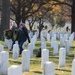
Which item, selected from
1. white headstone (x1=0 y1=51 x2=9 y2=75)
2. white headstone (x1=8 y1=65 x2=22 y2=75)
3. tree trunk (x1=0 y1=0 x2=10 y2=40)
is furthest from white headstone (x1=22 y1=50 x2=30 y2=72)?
tree trunk (x1=0 y1=0 x2=10 y2=40)

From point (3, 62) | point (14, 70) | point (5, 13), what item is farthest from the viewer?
point (5, 13)

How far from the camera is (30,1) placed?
1528 inches

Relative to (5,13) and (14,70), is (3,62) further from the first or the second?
(5,13)

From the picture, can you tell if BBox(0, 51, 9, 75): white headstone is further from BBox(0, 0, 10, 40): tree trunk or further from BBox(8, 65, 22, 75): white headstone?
BBox(0, 0, 10, 40): tree trunk

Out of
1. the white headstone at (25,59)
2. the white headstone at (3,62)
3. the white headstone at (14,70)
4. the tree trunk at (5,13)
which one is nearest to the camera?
the white headstone at (14,70)

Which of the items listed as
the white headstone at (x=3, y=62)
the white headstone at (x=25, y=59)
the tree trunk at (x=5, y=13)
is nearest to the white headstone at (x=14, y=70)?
the white headstone at (x=3, y=62)

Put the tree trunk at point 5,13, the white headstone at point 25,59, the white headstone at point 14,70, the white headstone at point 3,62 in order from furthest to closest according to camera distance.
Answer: the tree trunk at point 5,13
the white headstone at point 25,59
the white headstone at point 3,62
the white headstone at point 14,70

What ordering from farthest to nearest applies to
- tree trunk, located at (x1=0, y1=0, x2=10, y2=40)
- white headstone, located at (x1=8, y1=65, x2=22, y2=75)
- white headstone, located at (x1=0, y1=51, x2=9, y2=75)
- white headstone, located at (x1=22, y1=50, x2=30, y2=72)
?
tree trunk, located at (x1=0, y1=0, x2=10, y2=40) → white headstone, located at (x1=22, y1=50, x2=30, y2=72) → white headstone, located at (x1=0, y1=51, x2=9, y2=75) → white headstone, located at (x1=8, y1=65, x2=22, y2=75)

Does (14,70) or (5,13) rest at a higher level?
(5,13)

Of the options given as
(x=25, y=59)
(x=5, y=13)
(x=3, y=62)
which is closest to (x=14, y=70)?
(x=3, y=62)

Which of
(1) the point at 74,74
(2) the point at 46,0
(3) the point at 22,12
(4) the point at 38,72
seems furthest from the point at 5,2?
(1) the point at 74,74

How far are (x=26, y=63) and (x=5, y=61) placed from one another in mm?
805

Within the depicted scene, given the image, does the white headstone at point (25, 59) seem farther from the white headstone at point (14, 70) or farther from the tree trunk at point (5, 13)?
the tree trunk at point (5, 13)

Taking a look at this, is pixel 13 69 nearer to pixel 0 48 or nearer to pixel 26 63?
pixel 26 63
